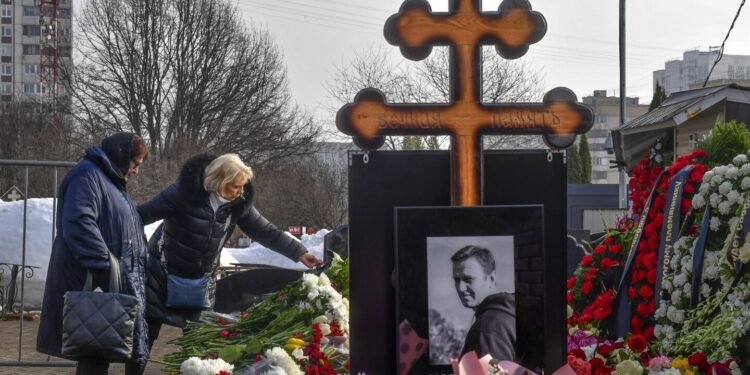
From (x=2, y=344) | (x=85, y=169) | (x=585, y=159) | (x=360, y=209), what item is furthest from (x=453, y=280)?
(x=585, y=159)

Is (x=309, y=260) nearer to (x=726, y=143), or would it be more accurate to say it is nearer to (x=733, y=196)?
(x=726, y=143)

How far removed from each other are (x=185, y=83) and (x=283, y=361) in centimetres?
3260

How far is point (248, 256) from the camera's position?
18.5 meters

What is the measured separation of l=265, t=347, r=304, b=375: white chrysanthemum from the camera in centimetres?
432

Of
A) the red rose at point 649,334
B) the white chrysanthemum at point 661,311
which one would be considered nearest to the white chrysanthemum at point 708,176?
the white chrysanthemum at point 661,311

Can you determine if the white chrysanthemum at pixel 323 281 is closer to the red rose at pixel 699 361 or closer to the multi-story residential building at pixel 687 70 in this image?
the red rose at pixel 699 361

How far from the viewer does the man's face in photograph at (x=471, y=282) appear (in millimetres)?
3549

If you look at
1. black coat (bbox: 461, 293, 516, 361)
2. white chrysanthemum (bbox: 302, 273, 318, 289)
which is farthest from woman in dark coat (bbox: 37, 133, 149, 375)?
black coat (bbox: 461, 293, 516, 361)

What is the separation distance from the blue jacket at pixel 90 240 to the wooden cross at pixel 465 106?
2515 mm

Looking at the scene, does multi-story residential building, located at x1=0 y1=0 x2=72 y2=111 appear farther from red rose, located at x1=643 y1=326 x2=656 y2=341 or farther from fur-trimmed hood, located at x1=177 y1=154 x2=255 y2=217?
red rose, located at x1=643 y1=326 x2=656 y2=341

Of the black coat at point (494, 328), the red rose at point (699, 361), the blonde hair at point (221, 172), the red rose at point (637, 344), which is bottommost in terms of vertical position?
the red rose at point (699, 361)

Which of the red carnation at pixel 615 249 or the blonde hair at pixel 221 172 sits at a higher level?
the blonde hair at pixel 221 172

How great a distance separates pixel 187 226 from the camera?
6.68 m

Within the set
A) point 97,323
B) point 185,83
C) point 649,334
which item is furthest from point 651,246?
point 185,83
